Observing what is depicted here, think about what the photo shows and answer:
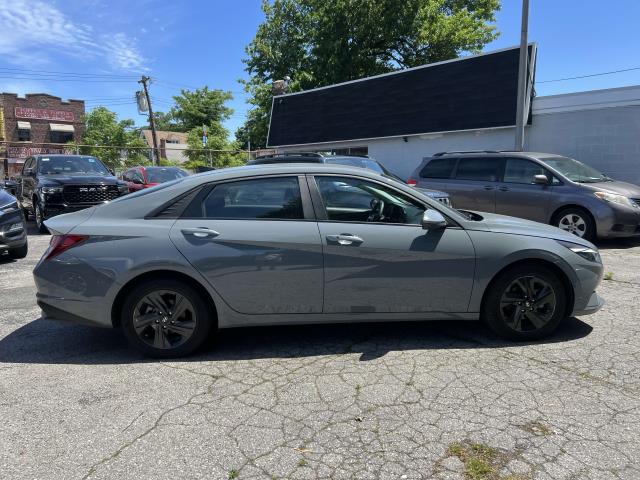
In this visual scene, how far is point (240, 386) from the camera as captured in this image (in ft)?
11.3

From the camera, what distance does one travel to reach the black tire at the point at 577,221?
8438mm

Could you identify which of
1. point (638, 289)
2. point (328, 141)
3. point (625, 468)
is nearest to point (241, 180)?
point (625, 468)

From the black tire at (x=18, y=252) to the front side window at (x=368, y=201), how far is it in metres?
6.16

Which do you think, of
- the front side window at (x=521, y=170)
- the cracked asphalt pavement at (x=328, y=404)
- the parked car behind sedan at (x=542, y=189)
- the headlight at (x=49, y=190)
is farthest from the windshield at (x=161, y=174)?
the cracked asphalt pavement at (x=328, y=404)

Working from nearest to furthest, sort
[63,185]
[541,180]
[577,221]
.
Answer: [577,221] → [541,180] → [63,185]

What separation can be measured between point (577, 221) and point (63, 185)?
10.7 metres

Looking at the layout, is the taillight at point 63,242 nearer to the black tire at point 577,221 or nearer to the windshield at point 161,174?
the black tire at point 577,221

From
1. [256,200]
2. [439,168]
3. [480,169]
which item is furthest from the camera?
[439,168]

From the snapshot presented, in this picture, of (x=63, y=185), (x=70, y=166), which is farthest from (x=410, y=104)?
(x=63, y=185)

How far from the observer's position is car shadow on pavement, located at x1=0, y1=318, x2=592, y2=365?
4.00 meters

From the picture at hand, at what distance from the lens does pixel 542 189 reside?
898 centimetres

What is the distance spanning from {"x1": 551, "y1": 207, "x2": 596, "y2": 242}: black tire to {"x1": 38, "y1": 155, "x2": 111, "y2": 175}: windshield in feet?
34.7

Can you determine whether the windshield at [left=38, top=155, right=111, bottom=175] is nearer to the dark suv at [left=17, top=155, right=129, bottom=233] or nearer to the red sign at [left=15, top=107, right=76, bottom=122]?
the dark suv at [left=17, top=155, right=129, bottom=233]

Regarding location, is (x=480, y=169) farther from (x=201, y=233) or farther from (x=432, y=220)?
Answer: (x=201, y=233)
